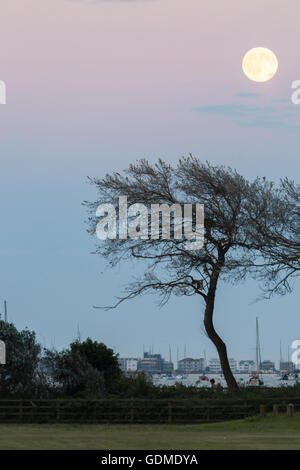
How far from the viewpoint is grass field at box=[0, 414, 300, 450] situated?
28728 millimetres

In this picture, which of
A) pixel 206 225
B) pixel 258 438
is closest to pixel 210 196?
pixel 206 225

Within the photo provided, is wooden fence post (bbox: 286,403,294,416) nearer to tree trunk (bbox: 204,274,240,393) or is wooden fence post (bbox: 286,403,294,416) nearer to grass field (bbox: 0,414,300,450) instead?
grass field (bbox: 0,414,300,450)

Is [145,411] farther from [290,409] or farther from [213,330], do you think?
[213,330]

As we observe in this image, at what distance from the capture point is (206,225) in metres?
49.2

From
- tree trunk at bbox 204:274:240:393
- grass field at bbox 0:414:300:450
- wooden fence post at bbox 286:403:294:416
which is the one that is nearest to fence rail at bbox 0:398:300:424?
wooden fence post at bbox 286:403:294:416

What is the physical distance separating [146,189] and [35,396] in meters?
12.2

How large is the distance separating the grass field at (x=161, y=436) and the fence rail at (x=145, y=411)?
2009mm

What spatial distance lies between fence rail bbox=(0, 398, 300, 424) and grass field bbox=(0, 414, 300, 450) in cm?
201

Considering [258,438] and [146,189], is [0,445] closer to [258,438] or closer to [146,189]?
[258,438]

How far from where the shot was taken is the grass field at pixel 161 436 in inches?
1131

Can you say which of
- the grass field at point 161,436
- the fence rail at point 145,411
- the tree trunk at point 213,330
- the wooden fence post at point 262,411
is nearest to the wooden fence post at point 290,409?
the grass field at point 161,436

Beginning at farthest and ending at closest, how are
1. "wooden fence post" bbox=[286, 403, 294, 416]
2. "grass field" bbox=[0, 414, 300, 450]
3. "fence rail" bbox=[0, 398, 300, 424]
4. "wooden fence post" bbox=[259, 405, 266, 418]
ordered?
"fence rail" bbox=[0, 398, 300, 424]
"wooden fence post" bbox=[259, 405, 266, 418]
"wooden fence post" bbox=[286, 403, 294, 416]
"grass field" bbox=[0, 414, 300, 450]
